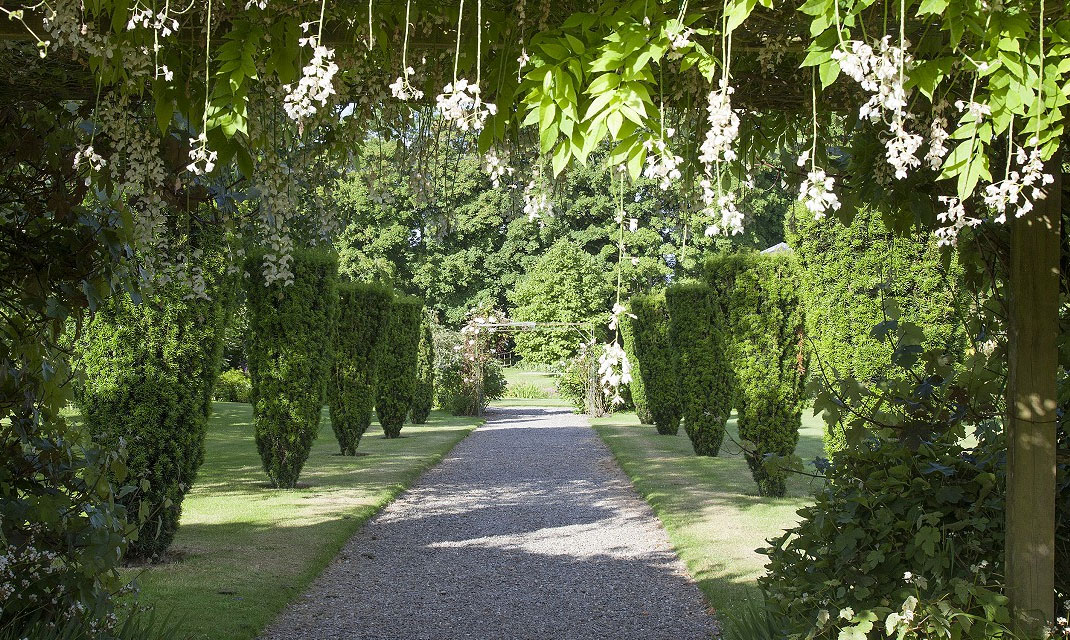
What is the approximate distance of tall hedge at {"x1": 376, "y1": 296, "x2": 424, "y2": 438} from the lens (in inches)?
618

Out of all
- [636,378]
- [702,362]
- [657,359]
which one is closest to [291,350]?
[702,362]

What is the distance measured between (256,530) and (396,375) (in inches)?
341

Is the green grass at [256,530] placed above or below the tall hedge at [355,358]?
below

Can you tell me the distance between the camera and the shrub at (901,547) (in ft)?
8.96

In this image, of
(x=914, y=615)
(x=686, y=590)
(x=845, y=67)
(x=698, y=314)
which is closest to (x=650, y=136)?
(x=845, y=67)

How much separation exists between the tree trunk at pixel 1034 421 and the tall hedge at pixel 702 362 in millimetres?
8396

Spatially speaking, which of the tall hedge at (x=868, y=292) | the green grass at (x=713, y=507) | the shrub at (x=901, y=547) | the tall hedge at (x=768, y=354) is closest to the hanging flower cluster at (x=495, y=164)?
the shrub at (x=901, y=547)

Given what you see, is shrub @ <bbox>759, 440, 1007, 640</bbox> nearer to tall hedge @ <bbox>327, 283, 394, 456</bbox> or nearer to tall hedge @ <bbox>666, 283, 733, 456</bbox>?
tall hedge @ <bbox>666, 283, 733, 456</bbox>

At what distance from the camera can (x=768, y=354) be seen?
9.02 m

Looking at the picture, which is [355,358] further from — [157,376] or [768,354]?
[157,376]

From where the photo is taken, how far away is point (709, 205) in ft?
7.02

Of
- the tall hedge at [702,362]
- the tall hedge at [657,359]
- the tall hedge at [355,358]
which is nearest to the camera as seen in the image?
the tall hedge at [702,362]

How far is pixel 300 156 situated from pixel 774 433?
6.72 meters

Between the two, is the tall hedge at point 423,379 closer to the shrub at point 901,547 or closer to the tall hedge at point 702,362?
the tall hedge at point 702,362
